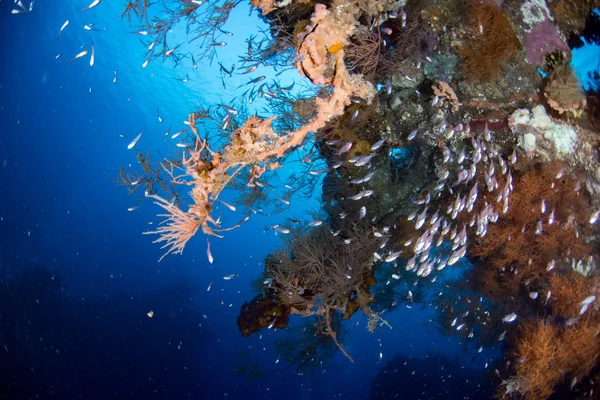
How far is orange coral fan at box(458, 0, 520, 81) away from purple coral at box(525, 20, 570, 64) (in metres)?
0.36

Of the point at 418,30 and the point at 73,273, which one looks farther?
the point at 73,273

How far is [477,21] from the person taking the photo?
18.5 ft

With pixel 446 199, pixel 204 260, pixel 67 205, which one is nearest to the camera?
pixel 446 199

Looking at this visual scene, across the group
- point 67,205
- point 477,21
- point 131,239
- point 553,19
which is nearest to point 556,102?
point 553,19

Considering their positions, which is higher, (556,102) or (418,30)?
(418,30)

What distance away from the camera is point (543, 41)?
5734mm

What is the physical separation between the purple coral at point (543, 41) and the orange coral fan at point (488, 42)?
1.17 ft

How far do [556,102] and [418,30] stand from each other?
2.99m

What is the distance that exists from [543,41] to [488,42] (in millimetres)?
1107

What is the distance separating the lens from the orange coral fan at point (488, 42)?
Result: 5.51 meters

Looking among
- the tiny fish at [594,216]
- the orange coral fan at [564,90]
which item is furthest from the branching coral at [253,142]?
the tiny fish at [594,216]

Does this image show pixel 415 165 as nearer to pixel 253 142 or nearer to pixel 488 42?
pixel 488 42

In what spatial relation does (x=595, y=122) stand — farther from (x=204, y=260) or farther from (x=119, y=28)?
(x=204, y=260)

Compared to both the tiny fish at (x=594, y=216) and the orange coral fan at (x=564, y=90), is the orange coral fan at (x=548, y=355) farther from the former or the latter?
the orange coral fan at (x=564, y=90)
